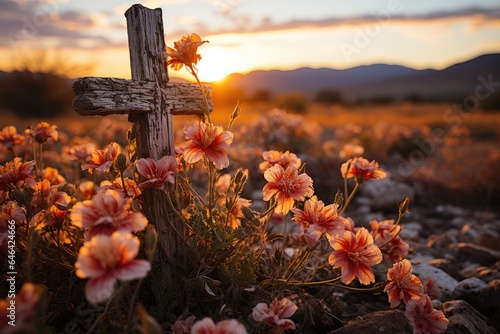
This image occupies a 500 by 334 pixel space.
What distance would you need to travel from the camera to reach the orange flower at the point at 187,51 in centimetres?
175

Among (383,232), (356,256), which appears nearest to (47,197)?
(356,256)

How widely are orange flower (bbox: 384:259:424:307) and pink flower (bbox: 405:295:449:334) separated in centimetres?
4

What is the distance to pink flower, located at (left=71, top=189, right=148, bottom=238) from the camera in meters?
1.36

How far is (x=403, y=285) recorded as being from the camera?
1.83 m

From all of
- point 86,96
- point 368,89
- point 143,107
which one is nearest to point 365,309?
point 143,107

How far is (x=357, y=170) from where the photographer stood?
2.18 meters

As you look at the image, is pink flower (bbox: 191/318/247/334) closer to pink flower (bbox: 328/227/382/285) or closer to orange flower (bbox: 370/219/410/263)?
pink flower (bbox: 328/227/382/285)

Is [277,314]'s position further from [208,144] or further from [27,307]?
[27,307]

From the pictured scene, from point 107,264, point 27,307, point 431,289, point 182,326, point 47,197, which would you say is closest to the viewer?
point 27,307

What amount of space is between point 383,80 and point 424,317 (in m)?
91.5

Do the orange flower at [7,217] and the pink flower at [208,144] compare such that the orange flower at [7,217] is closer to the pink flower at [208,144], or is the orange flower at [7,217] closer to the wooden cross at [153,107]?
the wooden cross at [153,107]

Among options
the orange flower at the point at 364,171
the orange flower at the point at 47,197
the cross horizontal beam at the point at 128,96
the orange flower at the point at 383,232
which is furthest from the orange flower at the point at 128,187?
the orange flower at the point at 383,232

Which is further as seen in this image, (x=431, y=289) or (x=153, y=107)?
(x=431, y=289)

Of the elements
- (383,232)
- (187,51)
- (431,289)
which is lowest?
(431,289)
